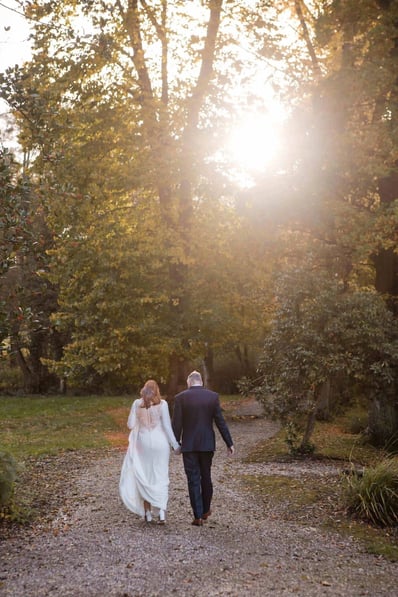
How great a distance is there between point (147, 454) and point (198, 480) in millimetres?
852

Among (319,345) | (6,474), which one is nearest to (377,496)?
(319,345)

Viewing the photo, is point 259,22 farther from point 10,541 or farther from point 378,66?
point 10,541

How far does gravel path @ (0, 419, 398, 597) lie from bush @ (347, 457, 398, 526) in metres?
0.71

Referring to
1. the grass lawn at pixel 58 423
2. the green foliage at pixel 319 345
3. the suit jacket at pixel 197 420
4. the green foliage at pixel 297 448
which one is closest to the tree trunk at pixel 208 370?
the grass lawn at pixel 58 423

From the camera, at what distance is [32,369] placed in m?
36.0

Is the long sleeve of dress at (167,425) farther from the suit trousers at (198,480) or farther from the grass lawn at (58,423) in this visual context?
the grass lawn at (58,423)

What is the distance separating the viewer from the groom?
888 centimetres

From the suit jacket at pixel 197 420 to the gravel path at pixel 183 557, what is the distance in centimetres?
105

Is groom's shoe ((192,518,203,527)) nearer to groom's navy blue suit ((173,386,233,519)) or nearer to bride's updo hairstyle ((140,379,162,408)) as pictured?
groom's navy blue suit ((173,386,233,519))

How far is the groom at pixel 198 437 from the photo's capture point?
8.88 meters

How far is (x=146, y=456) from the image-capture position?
9344 millimetres

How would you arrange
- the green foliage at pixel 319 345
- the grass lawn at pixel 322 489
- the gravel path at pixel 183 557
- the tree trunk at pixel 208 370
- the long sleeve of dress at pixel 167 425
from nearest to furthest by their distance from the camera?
the gravel path at pixel 183 557, the grass lawn at pixel 322 489, the long sleeve of dress at pixel 167 425, the green foliage at pixel 319 345, the tree trunk at pixel 208 370

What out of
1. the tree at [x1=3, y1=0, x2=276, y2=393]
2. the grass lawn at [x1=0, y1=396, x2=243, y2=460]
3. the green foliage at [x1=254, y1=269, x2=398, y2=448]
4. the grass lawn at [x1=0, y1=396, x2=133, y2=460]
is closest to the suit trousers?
the green foliage at [x1=254, y1=269, x2=398, y2=448]

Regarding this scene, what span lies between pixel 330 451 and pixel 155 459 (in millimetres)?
7643
